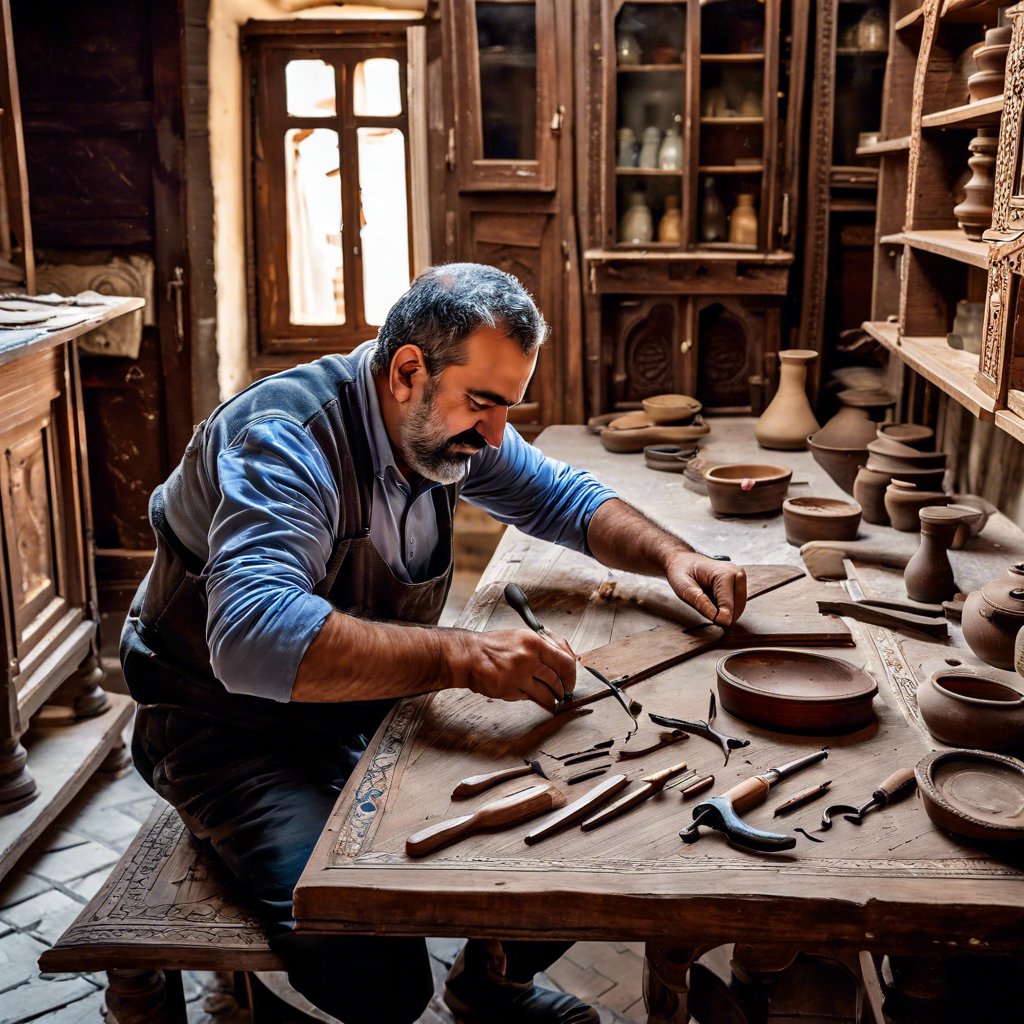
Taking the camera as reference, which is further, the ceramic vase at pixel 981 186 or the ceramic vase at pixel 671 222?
the ceramic vase at pixel 671 222

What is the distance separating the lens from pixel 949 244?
3.21 m

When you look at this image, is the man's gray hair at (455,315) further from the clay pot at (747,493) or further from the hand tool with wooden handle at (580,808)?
the clay pot at (747,493)

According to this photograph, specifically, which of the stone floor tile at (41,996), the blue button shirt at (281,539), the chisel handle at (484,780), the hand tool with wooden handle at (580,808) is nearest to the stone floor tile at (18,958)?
the stone floor tile at (41,996)

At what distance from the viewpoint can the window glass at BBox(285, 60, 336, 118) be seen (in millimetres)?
5504

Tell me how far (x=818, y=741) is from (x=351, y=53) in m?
4.62

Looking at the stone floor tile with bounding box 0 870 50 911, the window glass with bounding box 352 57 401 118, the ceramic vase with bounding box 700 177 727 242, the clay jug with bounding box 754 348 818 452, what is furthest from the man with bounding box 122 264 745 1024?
the window glass with bounding box 352 57 401 118

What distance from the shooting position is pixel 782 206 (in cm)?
509

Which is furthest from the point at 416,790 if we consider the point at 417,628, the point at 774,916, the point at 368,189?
the point at 368,189

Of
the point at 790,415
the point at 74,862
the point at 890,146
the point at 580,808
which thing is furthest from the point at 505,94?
the point at 580,808

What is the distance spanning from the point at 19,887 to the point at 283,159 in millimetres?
3660

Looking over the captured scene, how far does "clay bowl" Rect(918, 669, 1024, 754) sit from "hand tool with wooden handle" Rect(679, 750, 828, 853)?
11.2 inches

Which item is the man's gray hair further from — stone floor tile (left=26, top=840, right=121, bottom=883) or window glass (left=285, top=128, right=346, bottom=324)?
window glass (left=285, top=128, right=346, bottom=324)

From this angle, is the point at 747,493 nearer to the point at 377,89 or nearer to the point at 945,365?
the point at 945,365

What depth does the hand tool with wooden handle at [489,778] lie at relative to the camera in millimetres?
1751
